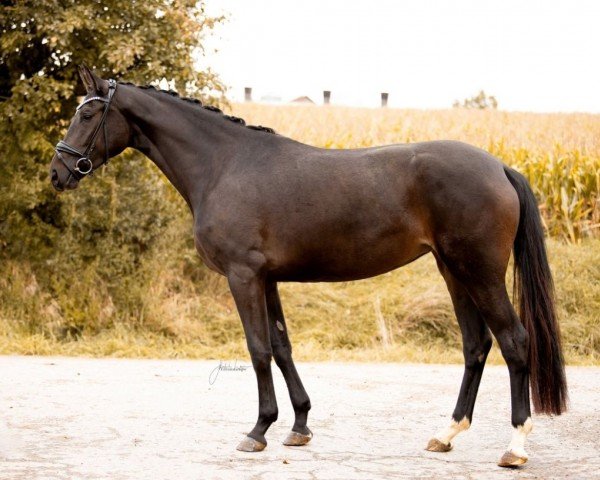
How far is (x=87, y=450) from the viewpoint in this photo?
549cm

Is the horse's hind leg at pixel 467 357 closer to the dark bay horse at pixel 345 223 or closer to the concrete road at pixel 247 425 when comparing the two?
the dark bay horse at pixel 345 223

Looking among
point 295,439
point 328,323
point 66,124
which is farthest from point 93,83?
point 328,323

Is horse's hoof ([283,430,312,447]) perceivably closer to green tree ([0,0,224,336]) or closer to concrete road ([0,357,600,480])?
concrete road ([0,357,600,480])

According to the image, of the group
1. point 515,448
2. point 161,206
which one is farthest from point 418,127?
point 515,448

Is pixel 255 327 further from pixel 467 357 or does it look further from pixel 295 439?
pixel 467 357

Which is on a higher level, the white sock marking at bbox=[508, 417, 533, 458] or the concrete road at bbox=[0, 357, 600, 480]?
the white sock marking at bbox=[508, 417, 533, 458]

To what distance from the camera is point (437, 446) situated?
562cm

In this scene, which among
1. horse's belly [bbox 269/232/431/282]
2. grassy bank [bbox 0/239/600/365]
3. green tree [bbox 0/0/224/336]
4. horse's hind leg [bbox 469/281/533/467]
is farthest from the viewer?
green tree [bbox 0/0/224/336]

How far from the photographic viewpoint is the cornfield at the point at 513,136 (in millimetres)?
13750

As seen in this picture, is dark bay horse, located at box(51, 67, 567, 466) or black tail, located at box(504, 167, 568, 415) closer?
dark bay horse, located at box(51, 67, 567, 466)

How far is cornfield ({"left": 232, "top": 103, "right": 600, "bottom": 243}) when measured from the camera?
1375cm

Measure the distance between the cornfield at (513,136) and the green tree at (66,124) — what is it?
4.69m

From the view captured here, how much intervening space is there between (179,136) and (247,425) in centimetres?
219

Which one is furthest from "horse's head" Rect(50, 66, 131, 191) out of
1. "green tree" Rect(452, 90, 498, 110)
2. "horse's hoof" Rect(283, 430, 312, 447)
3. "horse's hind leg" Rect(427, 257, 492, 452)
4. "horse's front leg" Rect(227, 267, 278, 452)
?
"green tree" Rect(452, 90, 498, 110)
